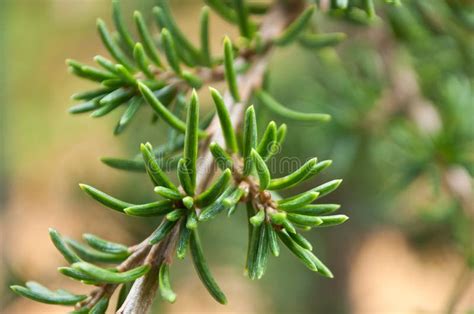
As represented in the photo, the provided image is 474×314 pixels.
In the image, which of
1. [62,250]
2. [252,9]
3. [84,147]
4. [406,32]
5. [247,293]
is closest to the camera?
[62,250]

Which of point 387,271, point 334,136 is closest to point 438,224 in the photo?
point 334,136

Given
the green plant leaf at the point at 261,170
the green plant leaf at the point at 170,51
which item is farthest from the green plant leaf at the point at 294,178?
the green plant leaf at the point at 170,51

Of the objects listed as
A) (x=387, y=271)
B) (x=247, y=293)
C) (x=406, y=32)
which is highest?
(x=406, y=32)

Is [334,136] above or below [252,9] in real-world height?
below

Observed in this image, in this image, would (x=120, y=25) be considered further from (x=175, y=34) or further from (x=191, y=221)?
(x=191, y=221)

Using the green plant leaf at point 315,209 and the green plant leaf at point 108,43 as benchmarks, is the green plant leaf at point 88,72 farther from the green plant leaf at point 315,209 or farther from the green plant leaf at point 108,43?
the green plant leaf at point 315,209

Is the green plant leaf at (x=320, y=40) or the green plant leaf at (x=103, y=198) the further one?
the green plant leaf at (x=320, y=40)

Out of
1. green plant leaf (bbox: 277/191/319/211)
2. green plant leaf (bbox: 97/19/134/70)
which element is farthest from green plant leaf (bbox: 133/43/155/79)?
green plant leaf (bbox: 277/191/319/211)

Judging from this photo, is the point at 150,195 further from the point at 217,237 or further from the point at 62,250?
the point at 62,250

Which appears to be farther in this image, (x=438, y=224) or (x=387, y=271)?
(x=387, y=271)
